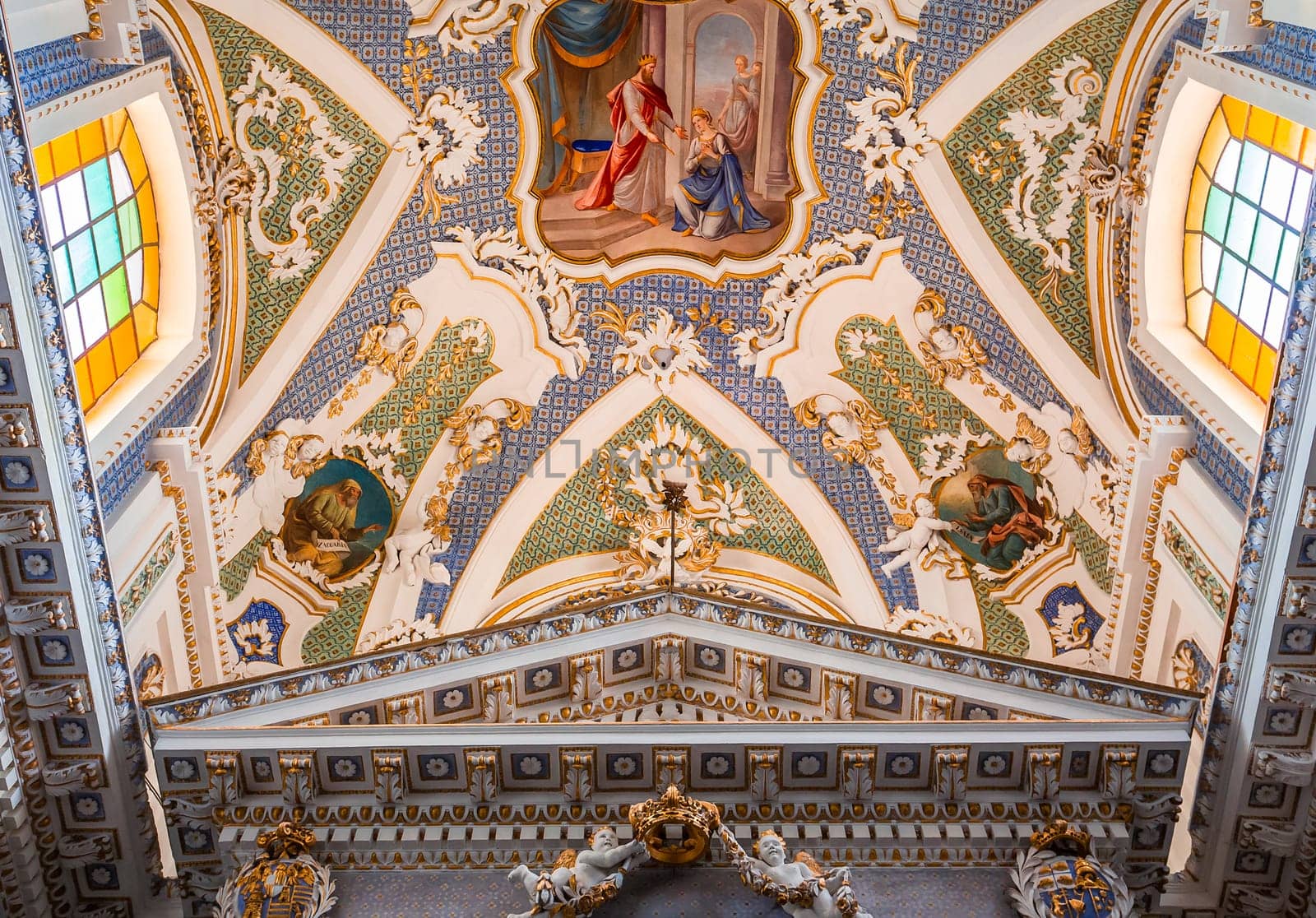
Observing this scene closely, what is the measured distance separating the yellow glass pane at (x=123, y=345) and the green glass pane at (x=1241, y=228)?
8.53 m

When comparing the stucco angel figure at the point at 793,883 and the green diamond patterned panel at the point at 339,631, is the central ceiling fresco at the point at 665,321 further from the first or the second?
the stucco angel figure at the point at 793,883

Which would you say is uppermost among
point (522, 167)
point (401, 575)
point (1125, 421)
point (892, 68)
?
point (892, 68)

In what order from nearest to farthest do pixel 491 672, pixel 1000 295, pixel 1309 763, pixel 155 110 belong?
1. pixel 1309 763
2. pixel 491 672
3. pixel 155 110
4. pixel 1000 295

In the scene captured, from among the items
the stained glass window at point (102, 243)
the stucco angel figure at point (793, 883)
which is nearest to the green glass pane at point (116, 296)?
the stained glass window at point (102, 243)

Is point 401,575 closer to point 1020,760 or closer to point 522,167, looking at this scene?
point 522,167

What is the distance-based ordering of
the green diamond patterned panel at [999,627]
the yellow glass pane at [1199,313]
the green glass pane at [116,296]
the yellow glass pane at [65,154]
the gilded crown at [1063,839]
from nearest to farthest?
1. the gilded crown at [1063,839]
2. the yellow glass pane at [65,154]
3. the green glass pane at [116,296]
4. the yellow glass pane at [1199,313]
5. the green diamond patterned panel at [999,627]

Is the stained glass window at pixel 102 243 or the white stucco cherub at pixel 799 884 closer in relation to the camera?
the white stucco cherub at pixel 799 884

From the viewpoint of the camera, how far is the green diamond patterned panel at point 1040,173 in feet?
42.0

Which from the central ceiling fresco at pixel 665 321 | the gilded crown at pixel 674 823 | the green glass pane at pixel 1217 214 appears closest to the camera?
the gilded crown at pixel 674 823

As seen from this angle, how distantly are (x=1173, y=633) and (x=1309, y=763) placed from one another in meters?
2.44

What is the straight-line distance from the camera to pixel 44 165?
34.5ft

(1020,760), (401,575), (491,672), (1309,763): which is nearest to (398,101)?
(401,575)

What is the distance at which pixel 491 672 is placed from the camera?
34.8 ft

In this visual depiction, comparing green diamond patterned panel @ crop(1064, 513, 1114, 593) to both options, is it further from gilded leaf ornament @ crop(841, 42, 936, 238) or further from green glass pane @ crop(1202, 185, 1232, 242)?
gilded leaf ornament @ crop(841, 42, 936, 238)
